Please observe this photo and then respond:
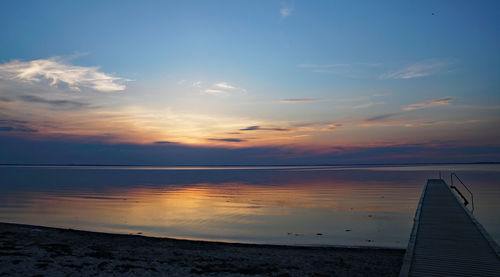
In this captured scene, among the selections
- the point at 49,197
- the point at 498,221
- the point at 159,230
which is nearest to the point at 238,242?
the point at 159,230

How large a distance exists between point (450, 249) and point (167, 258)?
962 centimetres

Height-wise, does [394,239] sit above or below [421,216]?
below

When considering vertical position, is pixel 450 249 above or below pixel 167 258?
above

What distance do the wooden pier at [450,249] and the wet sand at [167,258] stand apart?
1.43m

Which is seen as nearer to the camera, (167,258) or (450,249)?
(450,249)

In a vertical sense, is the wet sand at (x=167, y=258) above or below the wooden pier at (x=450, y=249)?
below

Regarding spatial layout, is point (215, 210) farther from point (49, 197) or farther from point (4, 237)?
point (49, 197)

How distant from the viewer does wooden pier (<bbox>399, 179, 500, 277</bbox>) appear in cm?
945

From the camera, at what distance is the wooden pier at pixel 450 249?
9.45m

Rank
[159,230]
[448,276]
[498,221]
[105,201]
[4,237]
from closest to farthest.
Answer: [448,276] < [4,237] < [159,230] < [498,221] < [105,201]

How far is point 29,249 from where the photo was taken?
42.7 ft

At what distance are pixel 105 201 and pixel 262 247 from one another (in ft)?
72.4

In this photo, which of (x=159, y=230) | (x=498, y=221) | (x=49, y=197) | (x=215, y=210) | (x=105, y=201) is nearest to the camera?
(x=159, y=230)

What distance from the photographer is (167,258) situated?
13.4 meters
